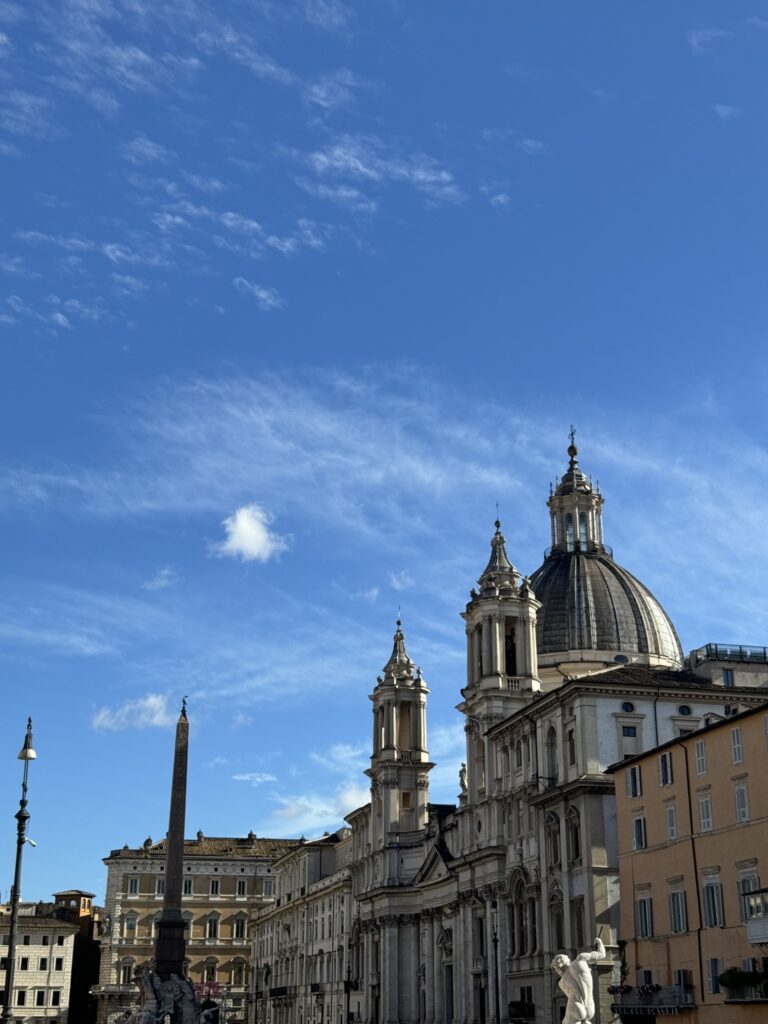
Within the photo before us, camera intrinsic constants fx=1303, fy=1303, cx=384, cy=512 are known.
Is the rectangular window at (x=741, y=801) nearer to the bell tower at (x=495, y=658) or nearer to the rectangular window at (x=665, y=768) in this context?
the rectangular window at (x=665, y=768)

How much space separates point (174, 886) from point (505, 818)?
2025cm

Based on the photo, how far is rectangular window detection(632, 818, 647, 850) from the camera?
50469mm

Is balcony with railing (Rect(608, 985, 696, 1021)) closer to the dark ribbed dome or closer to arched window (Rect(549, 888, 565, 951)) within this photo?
arched window (Rect(549, 888, 565, 951))

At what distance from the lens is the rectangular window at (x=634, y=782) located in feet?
168

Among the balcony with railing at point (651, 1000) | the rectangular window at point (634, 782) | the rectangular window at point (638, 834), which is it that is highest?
the rectangular window at point (634, 782)

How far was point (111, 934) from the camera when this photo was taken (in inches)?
4508

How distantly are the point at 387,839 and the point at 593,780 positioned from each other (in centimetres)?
3594

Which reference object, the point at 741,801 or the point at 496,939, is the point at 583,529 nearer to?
the point at 496,939

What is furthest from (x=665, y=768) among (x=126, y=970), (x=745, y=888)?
(x=126, y=970)

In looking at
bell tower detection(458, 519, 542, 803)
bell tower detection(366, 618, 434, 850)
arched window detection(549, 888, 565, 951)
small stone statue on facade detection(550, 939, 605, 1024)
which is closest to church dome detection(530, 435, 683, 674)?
bell tower detection(458, 519, 542, 803)

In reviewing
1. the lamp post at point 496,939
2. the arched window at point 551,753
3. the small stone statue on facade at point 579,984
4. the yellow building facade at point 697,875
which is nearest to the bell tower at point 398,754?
the lamp post at point 496,939

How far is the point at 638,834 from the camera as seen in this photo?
5088cm

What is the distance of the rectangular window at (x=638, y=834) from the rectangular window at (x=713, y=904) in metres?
5.09

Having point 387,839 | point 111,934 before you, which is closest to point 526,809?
point 387,839
